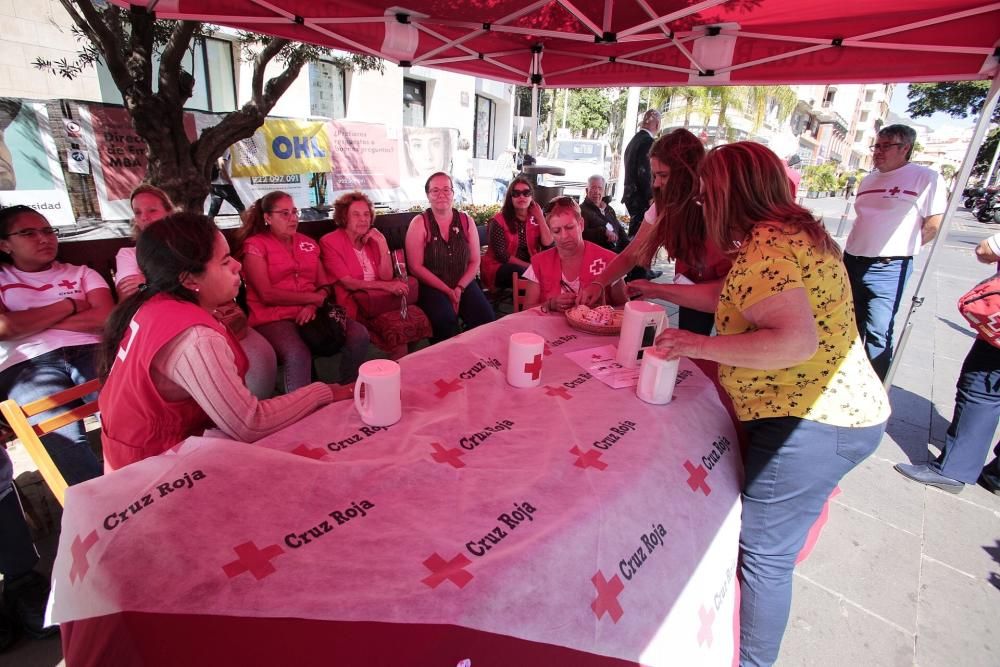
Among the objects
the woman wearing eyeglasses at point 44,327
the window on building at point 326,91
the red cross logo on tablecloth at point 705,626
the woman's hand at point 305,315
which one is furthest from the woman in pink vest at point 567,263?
the window on building at point 326,91

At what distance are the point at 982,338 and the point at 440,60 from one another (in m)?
4.62

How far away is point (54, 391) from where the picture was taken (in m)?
Answer: 2.44

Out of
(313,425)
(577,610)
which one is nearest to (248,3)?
(313,425)

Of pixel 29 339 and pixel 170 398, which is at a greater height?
pixel 170 398

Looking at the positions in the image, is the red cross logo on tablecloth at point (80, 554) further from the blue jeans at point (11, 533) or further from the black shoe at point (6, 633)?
the black shoe at point (6, 633)

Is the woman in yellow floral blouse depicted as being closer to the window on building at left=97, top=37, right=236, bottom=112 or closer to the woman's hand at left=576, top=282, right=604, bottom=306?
the woman's hand at left=576, top=282, right=604, bottom=306

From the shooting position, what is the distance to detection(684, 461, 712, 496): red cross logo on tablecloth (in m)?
1.42

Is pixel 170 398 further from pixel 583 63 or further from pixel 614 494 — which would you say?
pixel 583 63

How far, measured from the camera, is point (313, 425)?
141 cm

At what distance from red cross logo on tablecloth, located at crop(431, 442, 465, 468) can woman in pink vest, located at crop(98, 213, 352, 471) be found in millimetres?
447

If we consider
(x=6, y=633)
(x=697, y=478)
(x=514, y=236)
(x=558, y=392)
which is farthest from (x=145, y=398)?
(x=514, y=236)

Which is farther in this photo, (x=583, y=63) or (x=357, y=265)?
(x=583, y=63)

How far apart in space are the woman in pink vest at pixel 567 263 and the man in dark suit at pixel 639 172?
3.30m

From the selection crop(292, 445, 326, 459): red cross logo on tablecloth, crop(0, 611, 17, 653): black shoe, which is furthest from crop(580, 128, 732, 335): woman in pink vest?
crop(0, 611, 17, 653): black shoe
